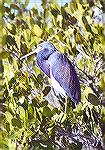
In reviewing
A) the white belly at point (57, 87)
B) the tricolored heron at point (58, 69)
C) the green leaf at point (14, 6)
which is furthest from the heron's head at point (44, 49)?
the green leaf at point (14, 6)

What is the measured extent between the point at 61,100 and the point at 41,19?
0.72 metres

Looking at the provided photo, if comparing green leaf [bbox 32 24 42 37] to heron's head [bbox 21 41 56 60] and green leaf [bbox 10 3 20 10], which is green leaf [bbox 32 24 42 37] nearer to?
heron's head [bbox 21 41 56 60]

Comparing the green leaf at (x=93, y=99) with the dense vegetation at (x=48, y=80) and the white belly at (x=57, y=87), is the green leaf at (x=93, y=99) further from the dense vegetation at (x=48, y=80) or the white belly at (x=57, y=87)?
the white belly at (x=57, y=87)

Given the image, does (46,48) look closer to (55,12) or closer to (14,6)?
(55,12)

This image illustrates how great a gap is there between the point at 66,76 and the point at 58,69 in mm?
92

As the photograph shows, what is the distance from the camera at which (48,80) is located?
2336mm

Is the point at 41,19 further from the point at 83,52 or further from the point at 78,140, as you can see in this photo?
→ the point at 78,140

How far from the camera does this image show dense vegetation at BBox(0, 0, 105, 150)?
7.43ft

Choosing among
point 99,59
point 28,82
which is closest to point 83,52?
point 99,59

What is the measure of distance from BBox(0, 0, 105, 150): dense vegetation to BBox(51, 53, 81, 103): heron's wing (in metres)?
0.05

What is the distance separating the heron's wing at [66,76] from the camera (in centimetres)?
233

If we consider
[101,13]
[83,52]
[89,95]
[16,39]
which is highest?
[16,39]

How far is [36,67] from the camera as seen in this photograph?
2336mm

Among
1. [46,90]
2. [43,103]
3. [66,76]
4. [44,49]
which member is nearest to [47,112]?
[43,103]
